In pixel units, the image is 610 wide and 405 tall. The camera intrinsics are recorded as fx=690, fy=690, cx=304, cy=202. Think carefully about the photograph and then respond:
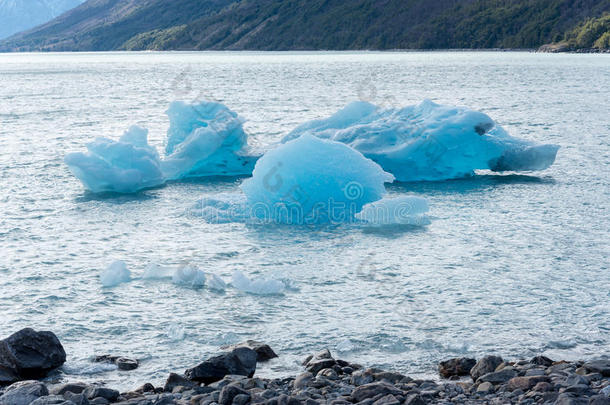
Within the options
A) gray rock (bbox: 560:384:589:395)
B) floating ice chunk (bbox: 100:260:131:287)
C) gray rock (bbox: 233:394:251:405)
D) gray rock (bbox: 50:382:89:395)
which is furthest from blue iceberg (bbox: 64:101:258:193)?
gray rock (bbox: 560:384:589:395)

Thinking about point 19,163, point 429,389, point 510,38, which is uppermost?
point 510,38

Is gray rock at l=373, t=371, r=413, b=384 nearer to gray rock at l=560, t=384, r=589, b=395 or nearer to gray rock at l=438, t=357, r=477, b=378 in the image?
gray rock at l=438, t=357, r=477, b=378

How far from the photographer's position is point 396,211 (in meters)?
9.74

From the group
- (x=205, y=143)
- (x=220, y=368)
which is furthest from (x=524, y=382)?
(x=205, y=143)

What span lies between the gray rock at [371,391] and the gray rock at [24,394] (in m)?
2.12

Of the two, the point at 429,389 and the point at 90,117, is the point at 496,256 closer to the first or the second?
the point at 429,389

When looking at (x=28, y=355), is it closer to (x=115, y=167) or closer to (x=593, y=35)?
(x=115, y=167)

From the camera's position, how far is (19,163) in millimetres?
15914

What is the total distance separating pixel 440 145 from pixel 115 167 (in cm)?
609

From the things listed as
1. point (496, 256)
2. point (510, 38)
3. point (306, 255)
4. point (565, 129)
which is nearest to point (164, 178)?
point (306, 255)

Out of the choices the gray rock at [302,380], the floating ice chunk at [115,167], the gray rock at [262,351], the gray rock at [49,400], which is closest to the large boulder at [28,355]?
the gray rock at [49,400]

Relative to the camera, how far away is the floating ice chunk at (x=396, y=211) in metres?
9.70

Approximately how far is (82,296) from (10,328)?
0.93 m

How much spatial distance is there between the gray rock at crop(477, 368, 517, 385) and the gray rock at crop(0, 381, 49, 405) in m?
3.07
